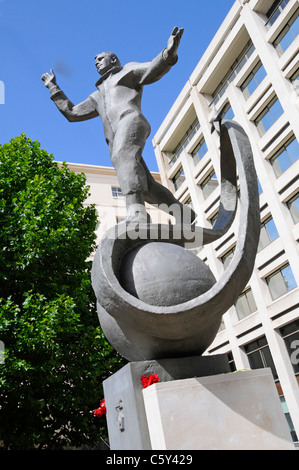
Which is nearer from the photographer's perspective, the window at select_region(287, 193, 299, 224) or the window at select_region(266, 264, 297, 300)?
the window at select_region(266, 264, 297, 300)

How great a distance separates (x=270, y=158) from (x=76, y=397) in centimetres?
1962

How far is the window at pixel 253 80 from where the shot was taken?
25547 millimetres

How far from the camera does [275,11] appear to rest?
80.6 feet

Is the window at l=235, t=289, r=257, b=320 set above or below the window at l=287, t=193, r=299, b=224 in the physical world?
below

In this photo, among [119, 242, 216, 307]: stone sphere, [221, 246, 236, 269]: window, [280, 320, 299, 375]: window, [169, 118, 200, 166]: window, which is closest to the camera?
[119, 242, 216, 307]: stone sphere

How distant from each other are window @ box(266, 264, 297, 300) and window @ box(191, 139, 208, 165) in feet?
40.4

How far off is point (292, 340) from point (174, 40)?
1996 centimetres

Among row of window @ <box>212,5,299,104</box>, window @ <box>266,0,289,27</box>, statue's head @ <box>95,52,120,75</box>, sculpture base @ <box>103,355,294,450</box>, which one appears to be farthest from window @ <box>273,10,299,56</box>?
sculpture base @ <box>103,355,294,450</box>

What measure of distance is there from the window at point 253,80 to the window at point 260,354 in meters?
16.1

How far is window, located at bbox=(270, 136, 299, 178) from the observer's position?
2289cm

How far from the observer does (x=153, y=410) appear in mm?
3207

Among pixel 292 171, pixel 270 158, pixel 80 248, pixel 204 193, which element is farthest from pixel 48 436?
pixel 204 193

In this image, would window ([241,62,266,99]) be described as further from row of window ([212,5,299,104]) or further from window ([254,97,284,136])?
Answer: window ([254,97,284,136])

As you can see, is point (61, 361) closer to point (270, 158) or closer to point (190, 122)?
point (270, 158)
